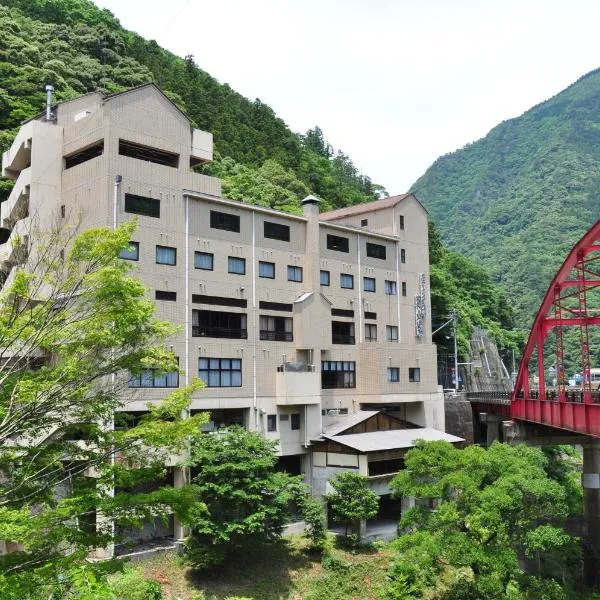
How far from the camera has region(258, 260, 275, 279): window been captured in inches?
1542

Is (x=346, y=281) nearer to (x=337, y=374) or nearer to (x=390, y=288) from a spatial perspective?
(x=390, y=288)

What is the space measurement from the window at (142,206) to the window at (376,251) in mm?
16307

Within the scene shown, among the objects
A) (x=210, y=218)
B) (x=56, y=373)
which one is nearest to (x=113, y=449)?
(x=56, y=373)

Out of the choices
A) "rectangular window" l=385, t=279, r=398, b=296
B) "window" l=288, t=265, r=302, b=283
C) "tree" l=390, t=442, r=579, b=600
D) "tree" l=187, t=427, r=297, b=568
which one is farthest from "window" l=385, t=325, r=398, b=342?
"tree" l=187, t=427, r=297, b=568

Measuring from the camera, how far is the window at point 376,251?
4572cm

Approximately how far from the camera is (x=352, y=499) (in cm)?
3522

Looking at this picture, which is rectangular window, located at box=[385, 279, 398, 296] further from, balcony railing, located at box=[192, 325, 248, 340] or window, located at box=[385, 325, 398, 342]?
balcony railing, located at box=[192, 325, 248, 340]

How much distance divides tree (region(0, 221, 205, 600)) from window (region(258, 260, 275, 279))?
22.7 meters

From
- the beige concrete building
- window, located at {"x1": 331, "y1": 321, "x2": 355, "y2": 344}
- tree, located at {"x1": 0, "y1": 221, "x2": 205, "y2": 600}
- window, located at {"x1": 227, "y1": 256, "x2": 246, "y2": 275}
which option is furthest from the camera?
window, located at {"x1": 331, "y1": 321, "x2": 355, "y2": 344}

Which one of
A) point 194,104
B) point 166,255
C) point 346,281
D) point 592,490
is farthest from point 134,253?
point 194,104

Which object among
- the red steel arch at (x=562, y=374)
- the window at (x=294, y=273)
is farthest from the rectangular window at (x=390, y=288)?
the red steel arch at (x=562, y=374)

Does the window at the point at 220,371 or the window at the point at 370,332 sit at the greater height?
the window at the point at 370,332

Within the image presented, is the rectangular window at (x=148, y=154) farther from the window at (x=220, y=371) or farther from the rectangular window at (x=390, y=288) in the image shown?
the rectangular window at (x=390, y=288)

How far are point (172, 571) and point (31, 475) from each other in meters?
18.4
